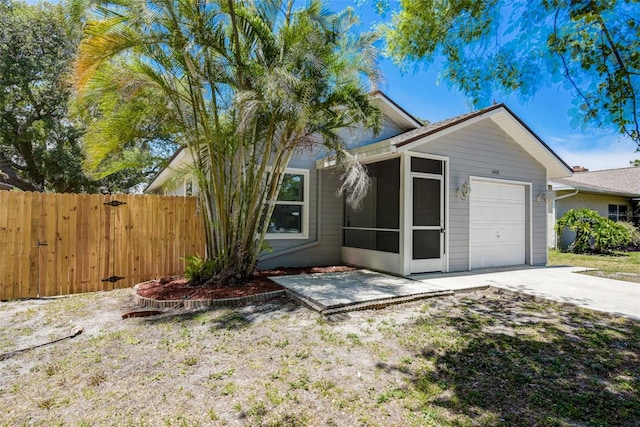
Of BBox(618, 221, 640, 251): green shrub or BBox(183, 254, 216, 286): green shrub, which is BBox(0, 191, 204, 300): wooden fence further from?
BBox(618, 221, 640, 251): green shrub

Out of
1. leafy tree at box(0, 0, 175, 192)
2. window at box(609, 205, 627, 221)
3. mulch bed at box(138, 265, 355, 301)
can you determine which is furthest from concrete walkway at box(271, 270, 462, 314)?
window at box(609, 205, 627, 221)

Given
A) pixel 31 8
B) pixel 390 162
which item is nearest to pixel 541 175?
pixel 390 162

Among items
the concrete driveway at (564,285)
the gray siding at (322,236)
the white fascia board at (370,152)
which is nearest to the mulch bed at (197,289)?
the gray siding at (322,236)

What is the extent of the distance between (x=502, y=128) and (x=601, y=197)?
12.2 m

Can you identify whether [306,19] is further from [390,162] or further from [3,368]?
[3,368]

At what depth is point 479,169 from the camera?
841cm

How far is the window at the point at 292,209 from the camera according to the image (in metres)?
8.26

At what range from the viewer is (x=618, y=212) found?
17.6 m

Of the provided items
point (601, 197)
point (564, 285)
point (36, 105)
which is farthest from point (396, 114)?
point (36, 105)

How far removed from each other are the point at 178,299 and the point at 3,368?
229 centimetres

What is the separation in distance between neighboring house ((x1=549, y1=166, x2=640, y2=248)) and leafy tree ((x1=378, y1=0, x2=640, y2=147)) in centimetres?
1273

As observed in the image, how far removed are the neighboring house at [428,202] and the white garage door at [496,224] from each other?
26mm

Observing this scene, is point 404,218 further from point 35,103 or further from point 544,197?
point 35,103

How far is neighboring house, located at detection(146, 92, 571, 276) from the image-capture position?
24.3ft
